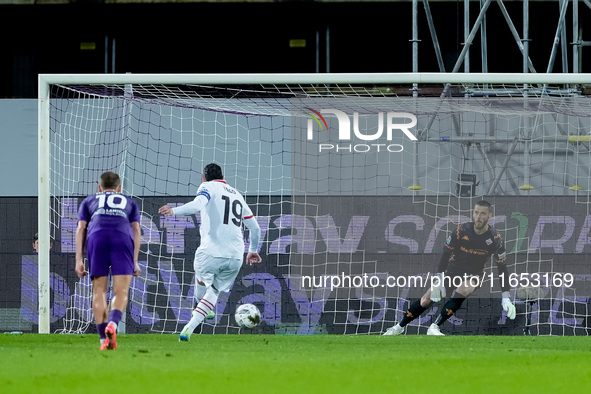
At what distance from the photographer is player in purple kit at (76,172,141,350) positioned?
28.8 feet

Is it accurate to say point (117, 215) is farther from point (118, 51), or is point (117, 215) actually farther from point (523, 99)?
point (118, 51)

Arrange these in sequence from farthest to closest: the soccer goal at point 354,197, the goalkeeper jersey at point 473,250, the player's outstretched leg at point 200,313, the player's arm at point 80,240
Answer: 1. the soccer goal at point 354,197
2. the goalkeeper jersey at point 473,250
3. the player's outstretched leg at point 200,313
4. the player's arm at point 80,240

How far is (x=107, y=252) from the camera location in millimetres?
8781

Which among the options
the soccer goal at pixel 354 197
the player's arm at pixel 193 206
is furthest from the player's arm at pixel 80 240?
the soccer goal at pixel 354 197

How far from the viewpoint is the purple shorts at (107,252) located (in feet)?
28.8

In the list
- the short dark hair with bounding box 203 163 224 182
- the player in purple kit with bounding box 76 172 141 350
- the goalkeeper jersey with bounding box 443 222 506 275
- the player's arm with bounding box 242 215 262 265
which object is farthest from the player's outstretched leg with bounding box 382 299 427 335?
the player in purple kit with bounding box 76 172 141 350

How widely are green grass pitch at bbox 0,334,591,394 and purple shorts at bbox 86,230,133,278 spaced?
70cm

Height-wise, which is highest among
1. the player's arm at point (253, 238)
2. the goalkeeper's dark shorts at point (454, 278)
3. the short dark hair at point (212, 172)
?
the short dark hair at point (212, 172)

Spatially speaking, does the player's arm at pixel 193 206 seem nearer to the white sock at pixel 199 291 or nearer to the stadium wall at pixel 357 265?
the white sock at pixel 199 291

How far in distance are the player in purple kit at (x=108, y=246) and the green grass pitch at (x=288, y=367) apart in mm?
337

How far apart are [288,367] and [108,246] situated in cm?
221

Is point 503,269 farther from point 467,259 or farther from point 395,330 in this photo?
point 395,330

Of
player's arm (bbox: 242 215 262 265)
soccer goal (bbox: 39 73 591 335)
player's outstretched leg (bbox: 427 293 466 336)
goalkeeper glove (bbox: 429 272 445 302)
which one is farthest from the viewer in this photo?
soccer goal (bbox: 39 73 591 335)

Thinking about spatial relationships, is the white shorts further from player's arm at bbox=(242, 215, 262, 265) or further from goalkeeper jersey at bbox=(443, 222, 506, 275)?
goalkeeper jersey at bbox=(443, 222, 506, 275)
